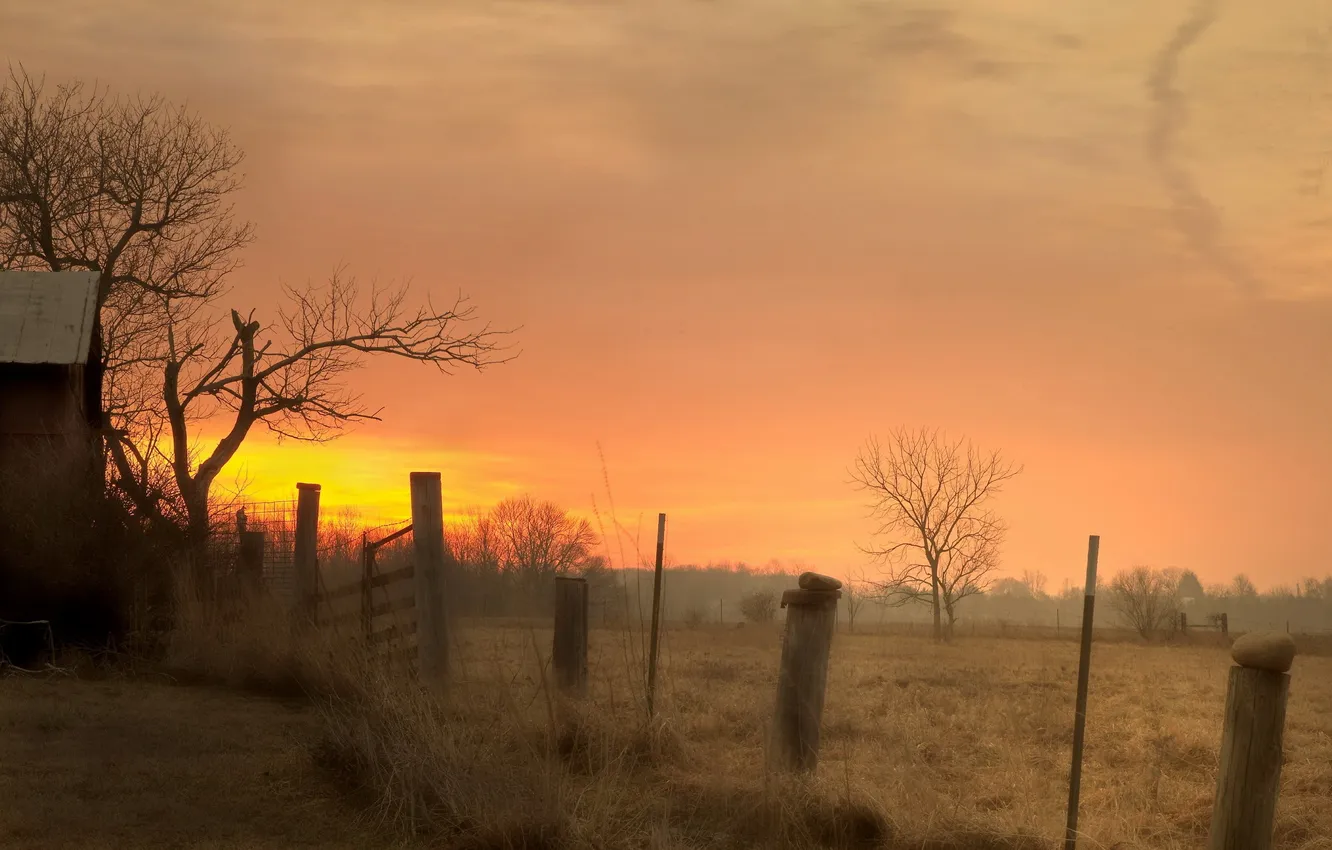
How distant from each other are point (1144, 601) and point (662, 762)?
42805 millimetres

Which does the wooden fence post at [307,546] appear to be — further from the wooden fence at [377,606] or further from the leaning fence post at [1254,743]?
the leaning fence post at [1254,743]

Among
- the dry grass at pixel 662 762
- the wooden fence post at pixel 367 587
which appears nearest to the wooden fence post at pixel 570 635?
the dry grass at pixel 662 762

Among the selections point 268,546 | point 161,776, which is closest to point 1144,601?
point 268,546

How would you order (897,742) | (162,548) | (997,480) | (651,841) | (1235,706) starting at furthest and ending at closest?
1. (997,480)
2. (162,548)
3. (897,742)
4. (651,841)
5. (1235,706)

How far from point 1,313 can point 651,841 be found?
48.6ft

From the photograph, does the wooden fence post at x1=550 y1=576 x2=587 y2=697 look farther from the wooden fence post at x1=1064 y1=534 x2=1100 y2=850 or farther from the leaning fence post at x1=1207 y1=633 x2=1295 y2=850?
the leaning fence post at x1=1207 y1=633 x2=1295 y2=850

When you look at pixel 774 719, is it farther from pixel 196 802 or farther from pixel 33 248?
pixel 33 248

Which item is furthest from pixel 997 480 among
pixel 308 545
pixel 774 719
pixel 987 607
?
pixel 987 607

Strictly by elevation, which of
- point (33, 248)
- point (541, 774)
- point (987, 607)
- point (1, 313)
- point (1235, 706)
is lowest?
point (987, 607)

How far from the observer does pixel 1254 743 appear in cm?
500

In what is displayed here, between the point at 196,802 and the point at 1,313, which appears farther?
the point at 1,313

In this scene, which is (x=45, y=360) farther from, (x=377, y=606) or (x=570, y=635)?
(x=570, y=635)

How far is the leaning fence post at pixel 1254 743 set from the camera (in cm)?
498

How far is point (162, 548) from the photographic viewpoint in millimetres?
14047
